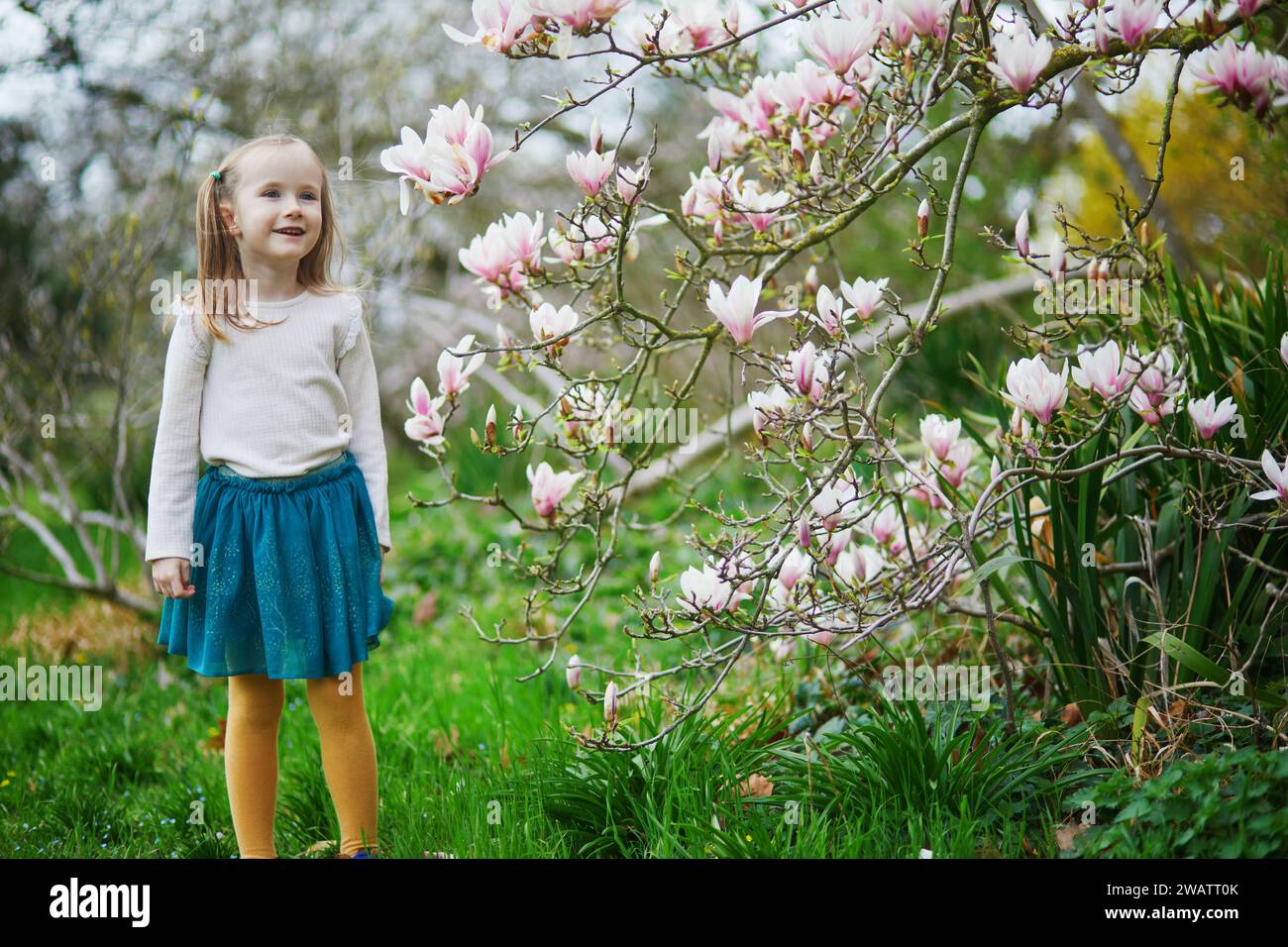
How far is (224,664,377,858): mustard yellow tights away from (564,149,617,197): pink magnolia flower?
1151 mm

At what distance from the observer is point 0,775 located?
3.03 meters

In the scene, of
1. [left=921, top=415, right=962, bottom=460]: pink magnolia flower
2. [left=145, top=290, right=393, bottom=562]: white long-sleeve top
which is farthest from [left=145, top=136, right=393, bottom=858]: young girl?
Answer: [left=921, top=415, right=962, bottom=460]: pink magnolia flower

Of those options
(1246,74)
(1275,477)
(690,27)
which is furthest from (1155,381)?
(690,27)

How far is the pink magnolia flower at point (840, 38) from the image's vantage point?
2.05m

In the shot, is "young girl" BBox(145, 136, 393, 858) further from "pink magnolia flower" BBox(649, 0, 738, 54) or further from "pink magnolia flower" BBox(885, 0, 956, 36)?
"pink magnolia flower" BBox(885, 0, 956, 36)

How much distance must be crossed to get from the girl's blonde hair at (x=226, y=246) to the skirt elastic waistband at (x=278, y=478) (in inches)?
11.5

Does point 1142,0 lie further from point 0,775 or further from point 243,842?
point 0,775

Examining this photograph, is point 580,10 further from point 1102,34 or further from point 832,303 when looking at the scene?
point 1102,34

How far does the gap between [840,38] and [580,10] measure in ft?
1.78

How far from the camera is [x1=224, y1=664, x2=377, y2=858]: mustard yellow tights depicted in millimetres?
2240

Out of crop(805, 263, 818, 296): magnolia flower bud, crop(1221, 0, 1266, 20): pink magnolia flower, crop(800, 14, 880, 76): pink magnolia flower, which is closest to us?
crop(1221, 0, 1266, 20): pink magnolia flower

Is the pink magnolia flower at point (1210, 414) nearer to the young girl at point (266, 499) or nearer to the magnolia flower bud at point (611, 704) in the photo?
the magnolia flower bud at point (611, 704)

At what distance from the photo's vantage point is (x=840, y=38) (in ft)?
6.76

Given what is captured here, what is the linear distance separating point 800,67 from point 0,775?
293 centimetres
